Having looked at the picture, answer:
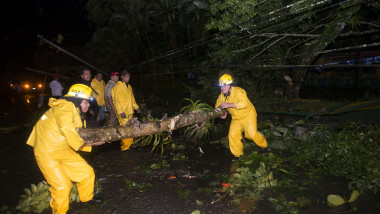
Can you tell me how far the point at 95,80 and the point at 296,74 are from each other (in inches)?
297

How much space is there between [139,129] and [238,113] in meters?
2.30

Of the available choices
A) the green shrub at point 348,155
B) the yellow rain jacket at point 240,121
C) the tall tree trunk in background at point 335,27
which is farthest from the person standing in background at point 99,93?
the tall tree trunk in background at point 335,27

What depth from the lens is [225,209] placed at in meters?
3.55

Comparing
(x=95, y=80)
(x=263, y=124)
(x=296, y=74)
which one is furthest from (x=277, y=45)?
(x=95, y=80)

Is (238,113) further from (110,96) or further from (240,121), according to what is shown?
(110,96)

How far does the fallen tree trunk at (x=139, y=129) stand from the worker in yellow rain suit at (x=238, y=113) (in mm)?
530

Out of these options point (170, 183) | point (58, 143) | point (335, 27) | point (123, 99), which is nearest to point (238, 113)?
point (170, 183)

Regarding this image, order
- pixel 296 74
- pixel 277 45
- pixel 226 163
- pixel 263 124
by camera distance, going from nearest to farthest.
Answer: pixel 226 163 < pixel 263 124 < pixel 277 45 < pixel 296 74

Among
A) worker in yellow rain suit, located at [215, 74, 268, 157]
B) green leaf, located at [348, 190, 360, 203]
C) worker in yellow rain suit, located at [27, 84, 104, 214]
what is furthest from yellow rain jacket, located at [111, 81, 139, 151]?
green leaf, located at [348, 190, 360, 203]

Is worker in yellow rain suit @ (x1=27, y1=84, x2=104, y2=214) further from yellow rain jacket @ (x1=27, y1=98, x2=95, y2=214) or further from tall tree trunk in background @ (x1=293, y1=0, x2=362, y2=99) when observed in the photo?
tall tree trunk in background @ (x1=293, y1=0, x2=362, y2=99)

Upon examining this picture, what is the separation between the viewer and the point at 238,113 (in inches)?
211

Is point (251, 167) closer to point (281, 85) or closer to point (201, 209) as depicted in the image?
point (201, 209)

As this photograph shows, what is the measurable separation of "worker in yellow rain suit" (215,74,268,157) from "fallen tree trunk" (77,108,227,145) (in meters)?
0.53

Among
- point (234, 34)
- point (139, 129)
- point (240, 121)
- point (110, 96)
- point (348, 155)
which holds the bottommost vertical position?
point (348, 155)
